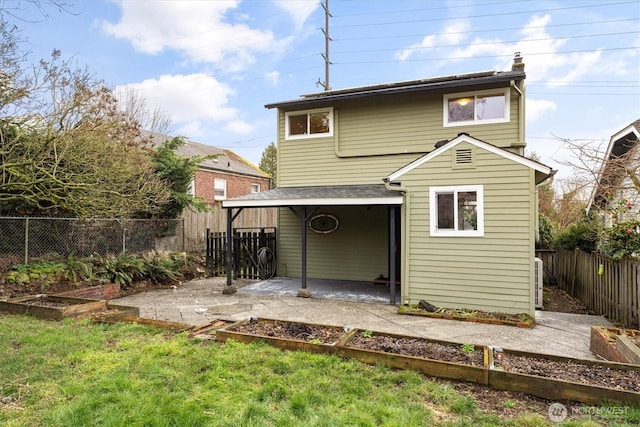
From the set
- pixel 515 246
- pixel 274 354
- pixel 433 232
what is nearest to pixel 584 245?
pixel 515 246

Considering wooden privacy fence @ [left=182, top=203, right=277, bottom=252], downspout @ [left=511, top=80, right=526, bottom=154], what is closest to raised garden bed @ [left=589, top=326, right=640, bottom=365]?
downspout @ [left=511, top=80, right=526, bottom=154]

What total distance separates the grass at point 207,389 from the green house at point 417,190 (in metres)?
3.71

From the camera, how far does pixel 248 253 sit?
10.2m

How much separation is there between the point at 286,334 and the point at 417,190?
155 inches

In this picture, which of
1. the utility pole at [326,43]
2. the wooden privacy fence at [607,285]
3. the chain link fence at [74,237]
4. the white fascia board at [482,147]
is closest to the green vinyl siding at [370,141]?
the white fascia board at [482,147]

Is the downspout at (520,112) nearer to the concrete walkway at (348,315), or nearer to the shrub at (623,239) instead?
the shrub at (623,239)

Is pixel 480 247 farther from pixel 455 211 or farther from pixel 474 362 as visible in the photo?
pixel 474 362

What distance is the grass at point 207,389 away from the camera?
9.07ft

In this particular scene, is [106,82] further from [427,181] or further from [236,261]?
[427,181]

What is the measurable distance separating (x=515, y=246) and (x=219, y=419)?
583cm

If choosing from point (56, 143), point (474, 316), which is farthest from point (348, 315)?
point (56, 143)

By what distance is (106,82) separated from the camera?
914 cm

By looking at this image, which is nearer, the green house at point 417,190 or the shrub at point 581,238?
the green house at point 417,190

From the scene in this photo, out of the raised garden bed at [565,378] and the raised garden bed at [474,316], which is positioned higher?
the raised garden bed at [565,378]
